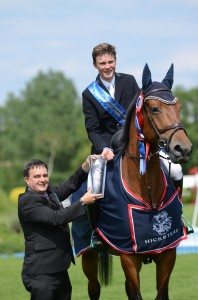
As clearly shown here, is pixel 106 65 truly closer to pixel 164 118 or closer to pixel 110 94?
pixel 110 94

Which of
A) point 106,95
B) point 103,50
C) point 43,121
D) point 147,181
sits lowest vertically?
point 43,121

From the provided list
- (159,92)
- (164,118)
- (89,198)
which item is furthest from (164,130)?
(89,198)

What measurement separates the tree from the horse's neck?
240 ft

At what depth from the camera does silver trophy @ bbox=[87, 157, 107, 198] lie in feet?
24.3

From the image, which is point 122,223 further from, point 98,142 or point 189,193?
point 189,193

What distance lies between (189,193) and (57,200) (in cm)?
4155

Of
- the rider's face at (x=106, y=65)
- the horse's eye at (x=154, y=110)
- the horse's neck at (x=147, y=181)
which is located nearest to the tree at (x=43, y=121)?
the rider's face at (x=106, y=65)

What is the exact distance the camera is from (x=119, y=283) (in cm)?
1205

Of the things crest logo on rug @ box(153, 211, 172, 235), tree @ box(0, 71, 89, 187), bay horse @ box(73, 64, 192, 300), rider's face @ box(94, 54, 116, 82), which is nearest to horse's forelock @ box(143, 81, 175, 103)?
bay horse @ box(73, 64, 192, 300)

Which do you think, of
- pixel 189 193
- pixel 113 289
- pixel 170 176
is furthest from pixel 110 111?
pixel 189 193

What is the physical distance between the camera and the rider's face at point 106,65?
789 centimetres

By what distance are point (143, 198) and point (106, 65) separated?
1.46 m

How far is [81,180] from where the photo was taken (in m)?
8.08

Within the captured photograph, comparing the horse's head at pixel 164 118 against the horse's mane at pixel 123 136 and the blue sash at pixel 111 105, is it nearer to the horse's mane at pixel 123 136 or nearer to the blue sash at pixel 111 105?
the horse's mane at pixel 123 136
